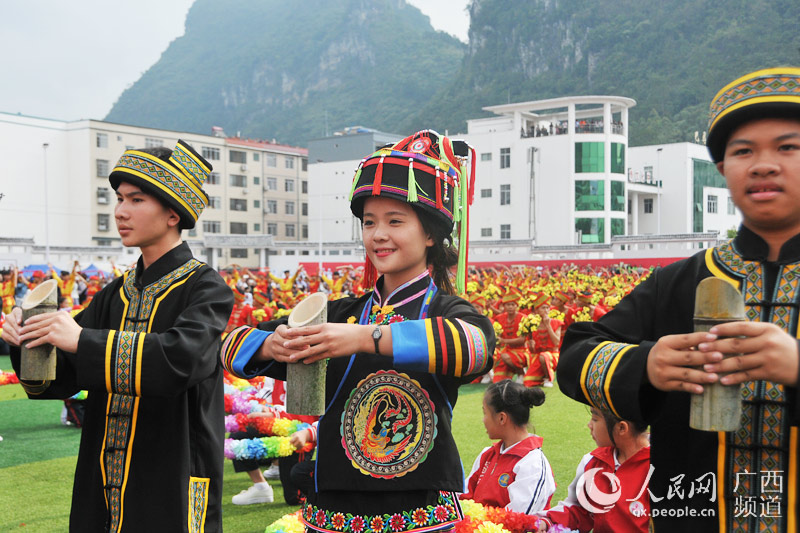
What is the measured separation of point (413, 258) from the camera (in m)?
2.55

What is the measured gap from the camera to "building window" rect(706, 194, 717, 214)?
51.2 metres

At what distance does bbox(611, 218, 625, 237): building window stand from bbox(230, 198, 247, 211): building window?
24.7 meters

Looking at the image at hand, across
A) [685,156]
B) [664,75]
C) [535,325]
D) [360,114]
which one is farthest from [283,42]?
[535,325]

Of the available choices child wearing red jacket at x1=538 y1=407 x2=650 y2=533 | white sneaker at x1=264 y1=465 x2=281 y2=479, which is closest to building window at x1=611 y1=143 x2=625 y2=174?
white sneaker at x1=264 y1=465 x2=281 y2=479

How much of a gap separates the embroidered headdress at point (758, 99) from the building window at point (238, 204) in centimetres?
5425

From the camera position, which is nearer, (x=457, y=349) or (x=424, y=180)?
(x=457, y=349)

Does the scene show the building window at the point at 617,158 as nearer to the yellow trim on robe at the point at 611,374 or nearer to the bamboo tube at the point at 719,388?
the yellow trim on robe at the point at 611,374

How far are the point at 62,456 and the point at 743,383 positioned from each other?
6.87 metres

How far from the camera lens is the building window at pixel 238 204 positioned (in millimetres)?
54500

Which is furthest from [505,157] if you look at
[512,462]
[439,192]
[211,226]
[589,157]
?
[439,192]

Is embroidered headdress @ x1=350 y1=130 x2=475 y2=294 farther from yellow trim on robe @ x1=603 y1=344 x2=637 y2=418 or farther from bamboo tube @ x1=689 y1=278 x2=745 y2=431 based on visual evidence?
bamboo tube @ x1=689 y1=278 x2=745 y2=431

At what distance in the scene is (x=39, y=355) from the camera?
2422 millimetres

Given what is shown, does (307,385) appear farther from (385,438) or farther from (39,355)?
(39,355)

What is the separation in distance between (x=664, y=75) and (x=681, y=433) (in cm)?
7260
